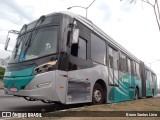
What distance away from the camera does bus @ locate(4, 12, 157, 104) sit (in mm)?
7359

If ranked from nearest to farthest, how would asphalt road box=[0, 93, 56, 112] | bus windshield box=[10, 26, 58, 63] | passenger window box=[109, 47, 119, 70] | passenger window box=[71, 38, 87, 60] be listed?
bus windshield box=[10, 26, 58, 63]
passenger window box=[71, 38, 87, 60]
asphalt road box=[0, 93, 56, 112]
passenger window box=[109, 47, 119, 70]

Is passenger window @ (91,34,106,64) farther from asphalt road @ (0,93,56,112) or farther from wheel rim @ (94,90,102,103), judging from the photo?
asphalt road @ (0,93,56,112)

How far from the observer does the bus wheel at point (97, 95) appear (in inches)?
380

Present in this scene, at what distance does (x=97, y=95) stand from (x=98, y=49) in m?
1.82

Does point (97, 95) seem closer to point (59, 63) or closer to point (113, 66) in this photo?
point (113, 66)

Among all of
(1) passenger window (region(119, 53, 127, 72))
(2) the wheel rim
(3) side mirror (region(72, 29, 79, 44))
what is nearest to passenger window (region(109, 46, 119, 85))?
(1) passenger window (region(119, 53, 127, 72))

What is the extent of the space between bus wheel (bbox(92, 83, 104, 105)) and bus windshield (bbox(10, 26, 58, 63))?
8.96 ft

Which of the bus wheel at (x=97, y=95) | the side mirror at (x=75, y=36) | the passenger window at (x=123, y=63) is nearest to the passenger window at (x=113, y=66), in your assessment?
the passenger window at (x=123, y=63)

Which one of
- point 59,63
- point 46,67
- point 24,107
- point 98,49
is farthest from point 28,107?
point 98,49

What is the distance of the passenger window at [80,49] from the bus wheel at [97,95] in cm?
149

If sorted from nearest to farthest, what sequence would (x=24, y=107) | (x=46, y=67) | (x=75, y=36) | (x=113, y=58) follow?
1. (x=46, y=67)
2. (x=75, y=36)
3. (x=24, y=107)
4. (x=113, y=58)

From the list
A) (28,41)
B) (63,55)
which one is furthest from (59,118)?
(28,41)

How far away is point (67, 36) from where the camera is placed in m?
8.03

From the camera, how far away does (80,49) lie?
28.8ft
